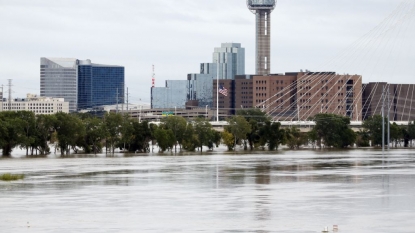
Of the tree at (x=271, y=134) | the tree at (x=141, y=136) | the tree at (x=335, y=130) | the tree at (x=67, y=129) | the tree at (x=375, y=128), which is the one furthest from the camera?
the tree at (x=375, y=128)

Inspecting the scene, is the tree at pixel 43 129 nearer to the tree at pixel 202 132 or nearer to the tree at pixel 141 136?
the tree at pixel 141 136

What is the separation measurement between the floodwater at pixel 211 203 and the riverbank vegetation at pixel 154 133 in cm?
5845

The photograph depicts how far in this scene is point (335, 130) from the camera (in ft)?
496

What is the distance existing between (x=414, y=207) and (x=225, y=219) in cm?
734

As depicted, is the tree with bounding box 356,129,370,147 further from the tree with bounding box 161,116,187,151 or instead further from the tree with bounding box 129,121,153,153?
the tree with bounding box 129,121,153,153

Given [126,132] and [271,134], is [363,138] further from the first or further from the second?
[126,132]

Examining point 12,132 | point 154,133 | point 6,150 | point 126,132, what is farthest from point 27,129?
point 154,133

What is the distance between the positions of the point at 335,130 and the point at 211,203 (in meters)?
116

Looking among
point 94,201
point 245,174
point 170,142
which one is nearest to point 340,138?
point 170,142

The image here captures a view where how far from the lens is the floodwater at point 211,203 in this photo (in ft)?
97.2

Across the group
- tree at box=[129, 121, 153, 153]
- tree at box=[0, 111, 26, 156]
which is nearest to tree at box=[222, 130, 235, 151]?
tree at box=[129, 121, 153, 153]

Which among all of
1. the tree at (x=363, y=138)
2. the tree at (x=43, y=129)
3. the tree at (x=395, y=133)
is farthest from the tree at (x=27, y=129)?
the tree at (x=395, y=133)

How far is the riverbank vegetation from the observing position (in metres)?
114

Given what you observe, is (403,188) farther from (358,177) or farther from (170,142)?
(170,142)
